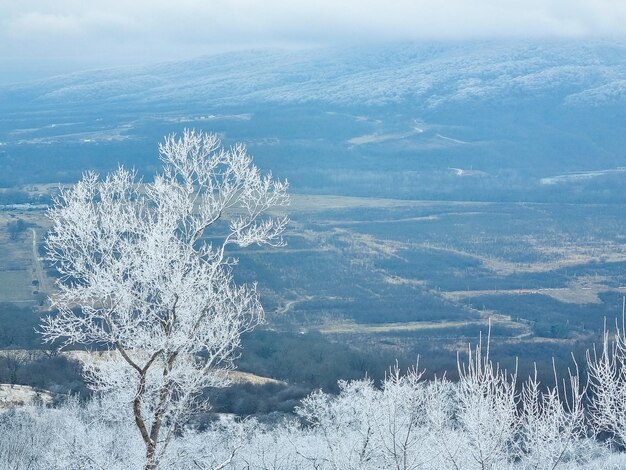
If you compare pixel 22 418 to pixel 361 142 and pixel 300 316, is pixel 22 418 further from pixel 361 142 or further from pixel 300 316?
pixel 361 142

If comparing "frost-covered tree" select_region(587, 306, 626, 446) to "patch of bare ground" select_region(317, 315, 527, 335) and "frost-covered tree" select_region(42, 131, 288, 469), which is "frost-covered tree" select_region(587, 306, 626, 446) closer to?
"frost-covered tree" select_region(42, 131, 288, 469)

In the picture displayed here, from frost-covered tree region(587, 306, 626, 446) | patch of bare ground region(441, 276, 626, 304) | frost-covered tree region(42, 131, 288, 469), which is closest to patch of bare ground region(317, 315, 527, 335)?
patch of bare ground region(441, 276, 626, 304)

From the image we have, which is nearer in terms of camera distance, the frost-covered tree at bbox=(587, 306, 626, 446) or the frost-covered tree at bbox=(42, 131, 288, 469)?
the frost-covered tree at bbox=(587, 306, 626, 446)

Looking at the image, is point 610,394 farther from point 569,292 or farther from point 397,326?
point 569,292

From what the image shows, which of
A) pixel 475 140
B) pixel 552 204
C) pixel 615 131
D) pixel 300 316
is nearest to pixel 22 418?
pixel 300 316

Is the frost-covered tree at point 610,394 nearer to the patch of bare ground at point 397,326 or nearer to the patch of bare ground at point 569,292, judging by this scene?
the patch of bare ground at point 397,326

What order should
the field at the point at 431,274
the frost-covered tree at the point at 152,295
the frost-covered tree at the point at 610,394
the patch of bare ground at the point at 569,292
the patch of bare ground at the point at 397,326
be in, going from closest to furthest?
1. the frost-covered tree at the point at 610,394
2. the frost-covered tree at the point at 152,295
3. the field at the point at 431,274
4. the patch of bare ground at the point at 397,326
5. the patch of bare ground at the point at 569,292

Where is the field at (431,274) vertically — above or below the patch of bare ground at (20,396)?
below

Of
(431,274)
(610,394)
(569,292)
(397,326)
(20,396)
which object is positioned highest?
(610,394)

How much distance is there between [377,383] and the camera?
1677 inches

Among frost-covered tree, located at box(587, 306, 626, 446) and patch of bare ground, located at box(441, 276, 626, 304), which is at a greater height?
frost-covered tree, located at box(587, 306, 626, 446)

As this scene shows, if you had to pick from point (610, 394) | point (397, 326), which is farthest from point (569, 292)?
point (610, 394)

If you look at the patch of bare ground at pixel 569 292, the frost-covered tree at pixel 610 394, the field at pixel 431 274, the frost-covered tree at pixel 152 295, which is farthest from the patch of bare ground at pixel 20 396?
the patch of bare ground at pixel 569 292

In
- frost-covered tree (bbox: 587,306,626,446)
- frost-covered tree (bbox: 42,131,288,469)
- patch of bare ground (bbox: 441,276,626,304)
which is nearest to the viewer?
frost-covered tree (bbox: 587,306,626,446)
